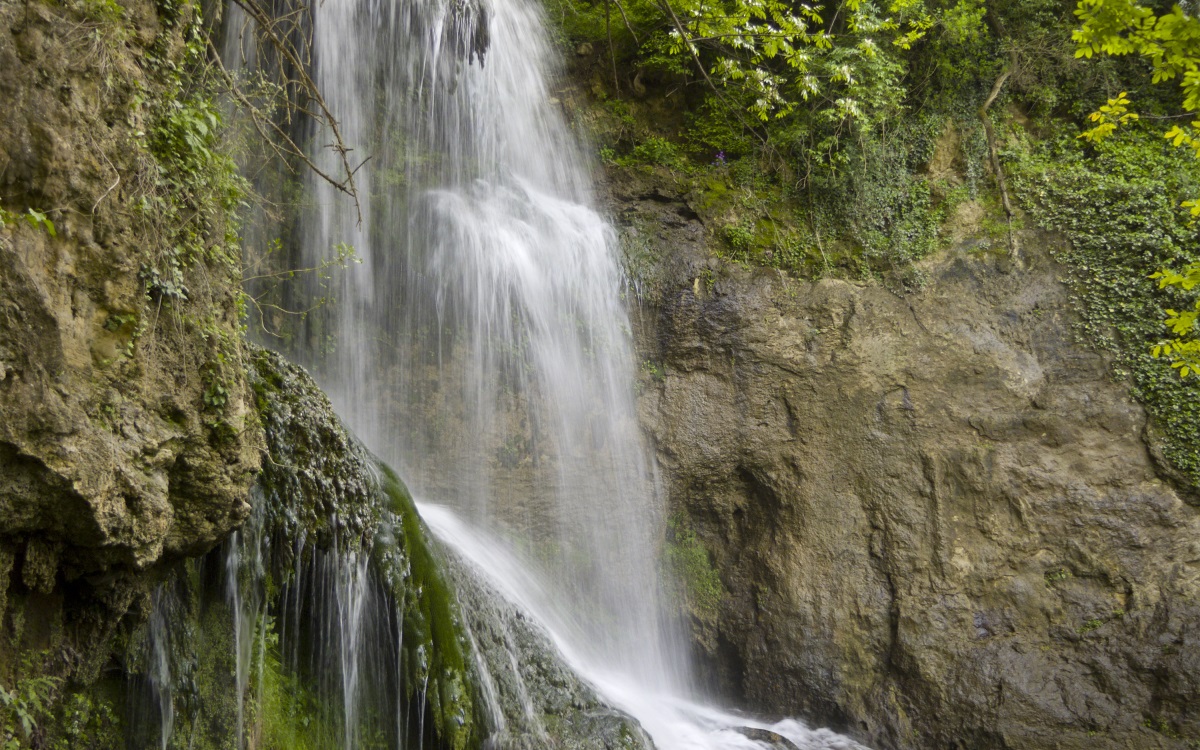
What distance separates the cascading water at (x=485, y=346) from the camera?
7578 millimetres

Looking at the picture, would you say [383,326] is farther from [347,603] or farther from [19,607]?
[19,607]

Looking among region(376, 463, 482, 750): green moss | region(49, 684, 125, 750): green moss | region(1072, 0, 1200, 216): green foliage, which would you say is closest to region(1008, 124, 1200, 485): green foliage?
region(1072, 0, 1200, 216): green foliage

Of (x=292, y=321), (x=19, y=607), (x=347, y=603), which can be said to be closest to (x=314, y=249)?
(x=292, y=321)

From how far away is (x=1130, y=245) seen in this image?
8547 mm

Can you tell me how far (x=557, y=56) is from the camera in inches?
399

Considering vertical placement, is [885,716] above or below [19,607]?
below

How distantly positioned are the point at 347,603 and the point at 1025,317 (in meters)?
7.67

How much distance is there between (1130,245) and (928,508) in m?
3.59

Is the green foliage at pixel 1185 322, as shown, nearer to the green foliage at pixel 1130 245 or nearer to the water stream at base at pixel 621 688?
the green foliage at pixel 1130 245

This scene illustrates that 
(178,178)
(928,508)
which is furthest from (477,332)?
(928,508)

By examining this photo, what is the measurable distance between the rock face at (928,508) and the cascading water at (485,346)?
2.00 ft

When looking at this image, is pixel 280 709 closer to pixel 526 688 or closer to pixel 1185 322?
pixel 526 688

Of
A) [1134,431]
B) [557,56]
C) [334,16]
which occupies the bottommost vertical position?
[1134,431]

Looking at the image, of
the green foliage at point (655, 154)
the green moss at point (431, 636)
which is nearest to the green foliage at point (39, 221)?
the green moss at point (431, 636)
